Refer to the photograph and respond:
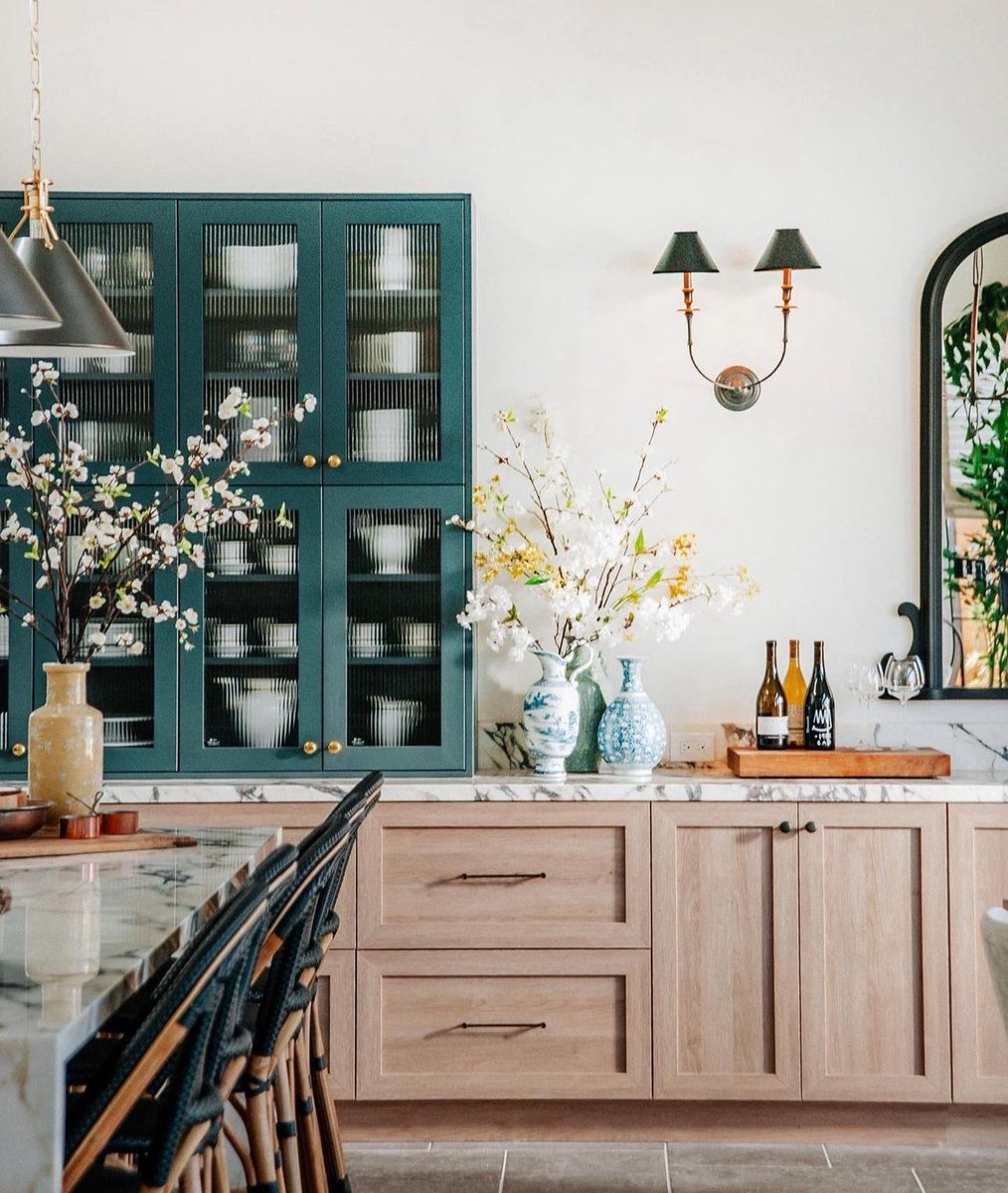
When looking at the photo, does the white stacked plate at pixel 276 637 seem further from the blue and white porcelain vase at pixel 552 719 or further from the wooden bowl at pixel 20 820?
the wooden bowl at pixel 20 820

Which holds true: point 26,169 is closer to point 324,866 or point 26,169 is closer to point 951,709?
point 324,866

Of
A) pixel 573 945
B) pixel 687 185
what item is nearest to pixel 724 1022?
pixel 573 945

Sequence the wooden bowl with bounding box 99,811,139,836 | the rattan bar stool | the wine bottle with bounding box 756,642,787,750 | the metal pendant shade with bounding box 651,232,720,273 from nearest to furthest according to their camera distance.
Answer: the rattan bar stool
the wooden bowl with bounding box 99,811,139,836
the wine bottle with bounding box 756,642,787,750
the metal pendant shade with bounding box 651,232,720,273

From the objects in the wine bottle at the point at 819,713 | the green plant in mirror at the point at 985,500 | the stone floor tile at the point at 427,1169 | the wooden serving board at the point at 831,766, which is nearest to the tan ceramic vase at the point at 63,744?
the stone floor tile at the point at 427,1169

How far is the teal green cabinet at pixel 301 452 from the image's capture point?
10.6 ft

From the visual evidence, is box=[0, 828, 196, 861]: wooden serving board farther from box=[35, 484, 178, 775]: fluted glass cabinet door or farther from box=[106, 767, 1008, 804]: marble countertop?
box=[35, 484, 178, 775]: fluted glass cabinet door

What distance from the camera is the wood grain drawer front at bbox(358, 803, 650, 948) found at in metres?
3.10

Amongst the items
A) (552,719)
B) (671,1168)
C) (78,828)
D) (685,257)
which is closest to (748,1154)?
(671,1168)

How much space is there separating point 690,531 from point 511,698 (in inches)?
26.5

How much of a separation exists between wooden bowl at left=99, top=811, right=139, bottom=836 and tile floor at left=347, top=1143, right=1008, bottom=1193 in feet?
3.57

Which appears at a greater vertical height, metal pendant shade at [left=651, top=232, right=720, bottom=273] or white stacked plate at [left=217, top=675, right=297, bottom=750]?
metal pendant shade at [left=651, top=232, right=720, bottom=273]

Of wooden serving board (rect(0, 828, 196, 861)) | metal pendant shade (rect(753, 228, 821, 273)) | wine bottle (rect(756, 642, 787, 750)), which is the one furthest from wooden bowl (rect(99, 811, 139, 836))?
metal pendant shade (rect(753, 228, 821, 273))

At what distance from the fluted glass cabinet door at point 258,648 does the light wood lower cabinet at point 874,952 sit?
4.10 ft

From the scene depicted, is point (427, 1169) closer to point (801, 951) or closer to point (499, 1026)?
point (499, 1026)
